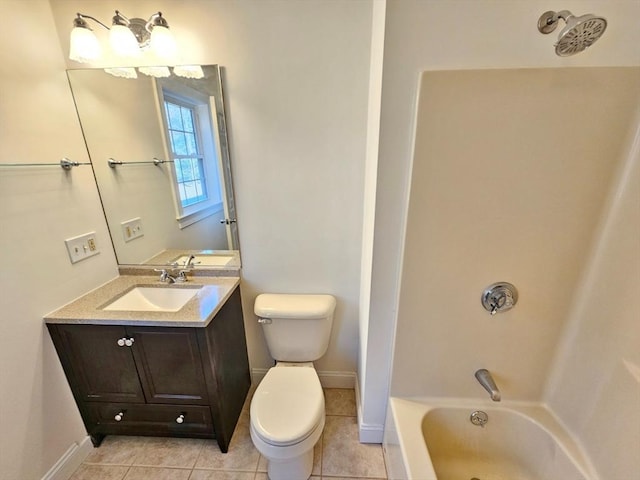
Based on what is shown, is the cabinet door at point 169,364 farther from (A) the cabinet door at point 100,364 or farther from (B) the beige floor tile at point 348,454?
(B) the beige floor tile at point 348,454

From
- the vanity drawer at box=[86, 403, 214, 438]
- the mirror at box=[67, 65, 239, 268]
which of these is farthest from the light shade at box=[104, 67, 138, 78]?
the vanity drawer at box=[86, 403, 214, 438]

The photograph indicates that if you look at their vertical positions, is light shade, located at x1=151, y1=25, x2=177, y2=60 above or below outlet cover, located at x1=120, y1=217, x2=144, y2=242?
above

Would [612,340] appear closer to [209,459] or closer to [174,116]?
[209,459]

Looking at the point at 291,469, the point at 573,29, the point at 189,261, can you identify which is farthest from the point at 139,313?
the point at 573,29

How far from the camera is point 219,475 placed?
1.34m

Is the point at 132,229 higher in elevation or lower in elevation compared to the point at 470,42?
lower

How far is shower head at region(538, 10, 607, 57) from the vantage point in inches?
27.2

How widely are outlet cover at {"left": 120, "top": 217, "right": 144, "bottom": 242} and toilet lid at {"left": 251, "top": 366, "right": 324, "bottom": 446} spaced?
3.71 feet

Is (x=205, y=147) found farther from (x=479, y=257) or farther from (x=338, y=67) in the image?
(x=479, y=257)

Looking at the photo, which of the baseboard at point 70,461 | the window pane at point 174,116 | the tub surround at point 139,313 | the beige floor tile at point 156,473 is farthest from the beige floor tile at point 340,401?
the window pane at point 174,116

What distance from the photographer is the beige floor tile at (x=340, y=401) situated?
66.6 inches

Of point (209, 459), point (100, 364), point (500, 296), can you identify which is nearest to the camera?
point (500, 296)

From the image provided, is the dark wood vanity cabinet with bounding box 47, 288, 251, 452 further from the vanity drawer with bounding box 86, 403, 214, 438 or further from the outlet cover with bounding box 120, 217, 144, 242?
the outlet cover with bounding box 120, 217, 144, 242

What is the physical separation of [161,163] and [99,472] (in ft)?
5.37
